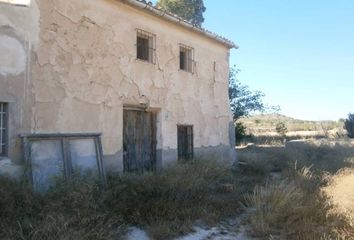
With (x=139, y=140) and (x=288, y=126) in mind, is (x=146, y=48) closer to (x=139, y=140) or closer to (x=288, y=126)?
(x=139, y=140)

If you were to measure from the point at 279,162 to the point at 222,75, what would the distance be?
3.86 m

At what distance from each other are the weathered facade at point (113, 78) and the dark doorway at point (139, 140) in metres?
0.03

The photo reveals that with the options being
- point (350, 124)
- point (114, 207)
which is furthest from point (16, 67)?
point (350, 124)

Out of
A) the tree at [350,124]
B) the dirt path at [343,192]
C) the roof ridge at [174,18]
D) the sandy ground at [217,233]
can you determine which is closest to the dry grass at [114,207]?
the sandy ground at [217,233]

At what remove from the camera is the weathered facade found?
25.1 feet

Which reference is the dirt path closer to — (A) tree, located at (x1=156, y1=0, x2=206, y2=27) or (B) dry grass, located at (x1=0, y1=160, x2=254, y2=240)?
(B) dry grass, located at (x1=0, y1=160, x2=254, y2=240)

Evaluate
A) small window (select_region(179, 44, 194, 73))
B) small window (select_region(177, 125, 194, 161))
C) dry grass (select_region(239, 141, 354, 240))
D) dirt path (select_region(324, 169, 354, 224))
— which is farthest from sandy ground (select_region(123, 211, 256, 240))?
small window (select_region(179, 44, 194, 73))

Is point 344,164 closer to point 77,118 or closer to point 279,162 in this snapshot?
point 279,162

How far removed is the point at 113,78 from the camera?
31.9 ft

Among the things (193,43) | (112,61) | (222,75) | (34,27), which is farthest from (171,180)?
(222,75)

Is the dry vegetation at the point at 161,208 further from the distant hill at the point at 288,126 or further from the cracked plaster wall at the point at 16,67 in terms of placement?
the distant hill at the point at 288,126

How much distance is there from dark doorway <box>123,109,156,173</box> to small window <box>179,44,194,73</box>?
232 cm

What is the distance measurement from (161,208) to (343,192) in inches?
170

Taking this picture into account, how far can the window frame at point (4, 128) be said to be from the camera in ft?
24.4
